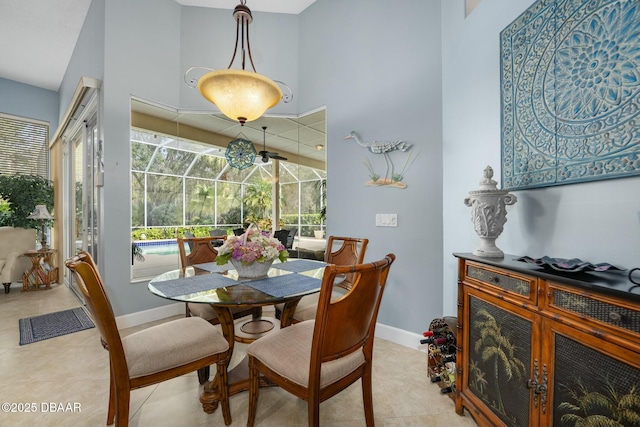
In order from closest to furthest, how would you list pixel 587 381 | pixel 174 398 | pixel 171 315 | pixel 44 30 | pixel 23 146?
pixel 587 381, pixel 174 398, pixel 171 315, pixel 44 30, pixel 23 146

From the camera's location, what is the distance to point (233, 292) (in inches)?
60.8

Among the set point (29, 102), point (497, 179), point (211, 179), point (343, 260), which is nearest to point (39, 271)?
point (29, 102)

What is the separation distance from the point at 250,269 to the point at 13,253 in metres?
4.87

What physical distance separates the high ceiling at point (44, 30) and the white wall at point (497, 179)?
2225 mm

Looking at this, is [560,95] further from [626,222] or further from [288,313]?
[288,313]

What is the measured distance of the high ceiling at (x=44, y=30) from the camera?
3.36 meters

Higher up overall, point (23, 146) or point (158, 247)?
point (23, 146)

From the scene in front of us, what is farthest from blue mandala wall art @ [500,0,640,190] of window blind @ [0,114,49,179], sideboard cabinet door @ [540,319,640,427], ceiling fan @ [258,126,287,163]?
window blind @ [0,114,49,179]

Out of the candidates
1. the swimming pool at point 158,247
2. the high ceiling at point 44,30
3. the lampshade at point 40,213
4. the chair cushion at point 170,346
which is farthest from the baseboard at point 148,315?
the high ceiling at point 44,30

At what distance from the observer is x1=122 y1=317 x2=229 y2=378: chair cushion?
132 centimetres

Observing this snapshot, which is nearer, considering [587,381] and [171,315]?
[587,381]

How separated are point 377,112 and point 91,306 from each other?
2.67 m

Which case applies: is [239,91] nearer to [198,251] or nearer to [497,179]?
[198,251]

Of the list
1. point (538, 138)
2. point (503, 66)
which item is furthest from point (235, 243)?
point (503, 66)
